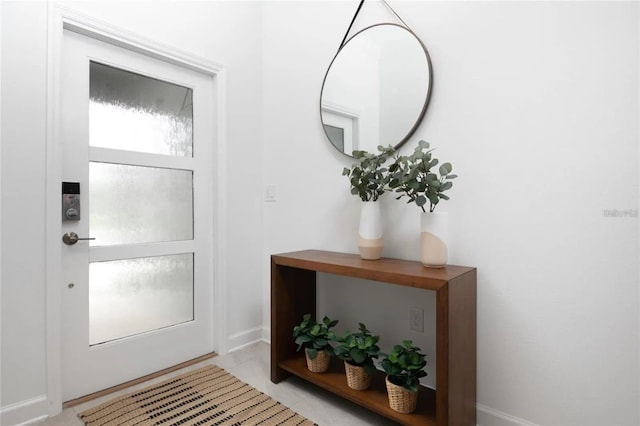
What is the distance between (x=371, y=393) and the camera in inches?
61.0

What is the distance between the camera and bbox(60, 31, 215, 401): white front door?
173 centimetres

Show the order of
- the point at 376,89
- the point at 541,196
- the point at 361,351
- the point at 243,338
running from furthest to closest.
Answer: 1. the point at 243,338
2. the point at 376,89
3. the point at 361,351
4. the point at 541,196

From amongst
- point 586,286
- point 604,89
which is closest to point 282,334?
point 586,286

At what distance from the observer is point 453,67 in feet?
5.10

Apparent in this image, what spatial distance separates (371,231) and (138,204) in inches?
53.6

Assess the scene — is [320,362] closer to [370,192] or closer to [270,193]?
[370,192]

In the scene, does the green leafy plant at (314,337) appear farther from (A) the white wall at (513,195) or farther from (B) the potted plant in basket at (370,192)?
(B) the potted plant in basket at (370,192)

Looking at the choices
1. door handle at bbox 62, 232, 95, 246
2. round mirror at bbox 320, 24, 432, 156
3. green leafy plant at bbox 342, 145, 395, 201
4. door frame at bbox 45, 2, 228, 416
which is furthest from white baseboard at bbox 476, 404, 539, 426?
door handle at bbox 62, 232, 95, 246

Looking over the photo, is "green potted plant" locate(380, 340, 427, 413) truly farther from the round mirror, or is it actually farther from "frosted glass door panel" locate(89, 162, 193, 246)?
"frosted glass door panel" locate(89, 162, 193, 246)

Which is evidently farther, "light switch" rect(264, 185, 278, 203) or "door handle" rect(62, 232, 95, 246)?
"light switch" rect(264, 185, 278, 203)

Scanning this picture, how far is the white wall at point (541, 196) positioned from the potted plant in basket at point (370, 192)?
0.49 ft

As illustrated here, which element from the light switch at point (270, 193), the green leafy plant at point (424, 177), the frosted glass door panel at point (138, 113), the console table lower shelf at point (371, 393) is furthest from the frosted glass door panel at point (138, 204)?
the green leafy plant at point (424, 177)

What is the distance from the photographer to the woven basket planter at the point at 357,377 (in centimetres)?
156

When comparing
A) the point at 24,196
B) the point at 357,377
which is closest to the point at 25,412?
the point at 24,196
